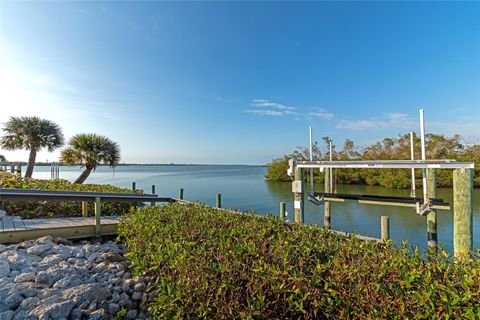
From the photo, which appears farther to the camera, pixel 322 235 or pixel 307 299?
pixel 322 235

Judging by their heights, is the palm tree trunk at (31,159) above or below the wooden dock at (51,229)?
above

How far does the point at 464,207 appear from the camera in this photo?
142 inches

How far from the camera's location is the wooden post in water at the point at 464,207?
3564 mm

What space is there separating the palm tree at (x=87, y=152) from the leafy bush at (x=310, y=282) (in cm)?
1172

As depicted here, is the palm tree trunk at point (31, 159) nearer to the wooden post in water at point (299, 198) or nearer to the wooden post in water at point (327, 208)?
the wooden post in water at point (299, 198)

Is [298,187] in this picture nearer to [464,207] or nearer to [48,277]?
[464,207]

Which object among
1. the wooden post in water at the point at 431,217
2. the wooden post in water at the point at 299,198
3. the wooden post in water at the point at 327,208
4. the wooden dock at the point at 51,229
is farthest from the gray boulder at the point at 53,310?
the wooden post in water at the point at 431,217

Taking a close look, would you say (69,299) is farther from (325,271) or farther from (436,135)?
(436,135)

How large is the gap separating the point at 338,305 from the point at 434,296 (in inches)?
21.3

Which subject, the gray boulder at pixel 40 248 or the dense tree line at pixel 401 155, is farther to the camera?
the dense tree line at pixel 401 155

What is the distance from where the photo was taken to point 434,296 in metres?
1.40

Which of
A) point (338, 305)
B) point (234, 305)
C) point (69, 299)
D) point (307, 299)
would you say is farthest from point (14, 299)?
point (338, 305)

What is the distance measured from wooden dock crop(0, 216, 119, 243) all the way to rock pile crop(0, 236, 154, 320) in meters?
0.31

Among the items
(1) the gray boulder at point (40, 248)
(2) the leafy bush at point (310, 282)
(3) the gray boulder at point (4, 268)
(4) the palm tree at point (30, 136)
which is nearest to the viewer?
(2) the leafy bush at point (310, 282)
